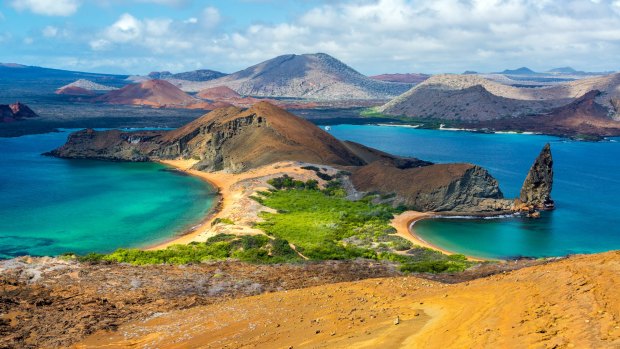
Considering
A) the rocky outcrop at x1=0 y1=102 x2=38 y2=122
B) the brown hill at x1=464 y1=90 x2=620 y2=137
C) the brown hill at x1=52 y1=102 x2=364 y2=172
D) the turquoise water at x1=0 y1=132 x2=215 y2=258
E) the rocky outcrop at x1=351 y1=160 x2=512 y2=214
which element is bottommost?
the turquoise water at x1=0 y1=132 x2=215 y2=258

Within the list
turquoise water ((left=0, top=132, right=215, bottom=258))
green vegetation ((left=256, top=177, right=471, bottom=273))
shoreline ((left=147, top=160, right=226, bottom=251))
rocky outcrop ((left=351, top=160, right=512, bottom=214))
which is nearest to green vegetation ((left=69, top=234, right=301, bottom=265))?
green vegetation ((left=256, top=177, right=471, bottom=273))

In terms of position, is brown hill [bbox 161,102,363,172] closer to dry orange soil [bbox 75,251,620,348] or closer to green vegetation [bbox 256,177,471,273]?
green vegetation [bbox 256,177,471,273]

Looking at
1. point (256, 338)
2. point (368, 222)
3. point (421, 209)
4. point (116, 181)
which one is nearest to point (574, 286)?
point (256, 338)

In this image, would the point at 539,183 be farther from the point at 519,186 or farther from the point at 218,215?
the point at 218,215

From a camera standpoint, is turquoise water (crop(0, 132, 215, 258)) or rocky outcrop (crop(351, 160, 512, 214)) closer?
turquoise water (crop(0, 132, 215, 258))

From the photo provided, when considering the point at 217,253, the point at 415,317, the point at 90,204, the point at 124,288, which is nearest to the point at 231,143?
the point at 90,204

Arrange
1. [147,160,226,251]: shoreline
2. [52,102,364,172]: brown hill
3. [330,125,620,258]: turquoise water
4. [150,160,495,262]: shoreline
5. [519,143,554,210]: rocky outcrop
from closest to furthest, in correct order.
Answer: [147,160,226,251]: shoreline, [150,160,495,262]: shoreline, [330,125,620,258]: turquoise water, [519,143,554,210]: rocky outcrop, [52,102,364,172]: brown hill

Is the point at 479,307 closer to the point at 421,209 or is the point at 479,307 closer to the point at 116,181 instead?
the point at 421,209

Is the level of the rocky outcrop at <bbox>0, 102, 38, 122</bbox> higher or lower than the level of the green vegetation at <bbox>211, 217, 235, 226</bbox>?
higher

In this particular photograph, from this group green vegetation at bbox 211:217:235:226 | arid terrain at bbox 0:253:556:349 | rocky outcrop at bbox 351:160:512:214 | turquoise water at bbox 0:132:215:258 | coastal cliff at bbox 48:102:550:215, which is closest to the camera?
arid terrain at bbox 0:253:556:349
